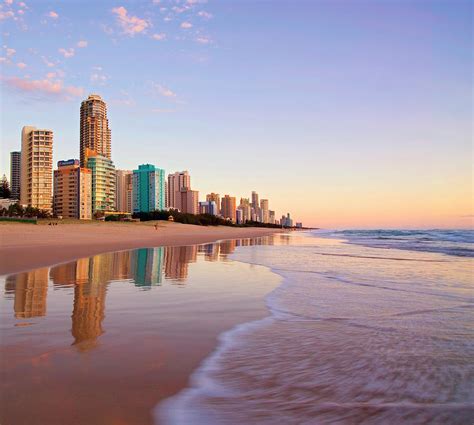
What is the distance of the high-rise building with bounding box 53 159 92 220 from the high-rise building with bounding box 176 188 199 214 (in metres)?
56.6

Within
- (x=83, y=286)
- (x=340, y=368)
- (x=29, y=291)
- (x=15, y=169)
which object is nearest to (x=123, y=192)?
(x=15, y=169)

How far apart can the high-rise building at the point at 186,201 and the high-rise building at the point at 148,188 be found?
19.2 metres

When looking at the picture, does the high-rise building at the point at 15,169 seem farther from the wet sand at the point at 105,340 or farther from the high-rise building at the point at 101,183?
the wet sand at the point at 105,340

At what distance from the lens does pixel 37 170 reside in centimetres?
12925

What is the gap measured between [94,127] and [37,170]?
161 feet

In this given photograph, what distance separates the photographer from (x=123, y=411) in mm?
2967

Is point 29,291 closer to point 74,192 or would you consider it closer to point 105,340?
point 105,340

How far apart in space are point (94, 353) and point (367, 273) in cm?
984

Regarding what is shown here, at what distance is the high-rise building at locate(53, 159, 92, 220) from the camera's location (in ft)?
431

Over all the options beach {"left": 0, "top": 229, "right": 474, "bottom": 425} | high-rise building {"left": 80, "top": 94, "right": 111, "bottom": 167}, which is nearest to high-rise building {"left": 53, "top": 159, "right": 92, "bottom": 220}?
high-rise building {"left": 80, "top": 94, "right": 111, "bottom": 167}

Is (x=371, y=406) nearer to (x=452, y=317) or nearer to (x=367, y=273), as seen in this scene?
(x=452, y=317)

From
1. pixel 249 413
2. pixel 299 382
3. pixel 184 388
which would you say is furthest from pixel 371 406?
pixel 184 388

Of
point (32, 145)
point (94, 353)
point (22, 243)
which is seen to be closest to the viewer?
point (94, 353)

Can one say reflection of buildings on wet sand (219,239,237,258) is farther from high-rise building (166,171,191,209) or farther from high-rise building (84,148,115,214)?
high-rise building (166,171,191,209)
